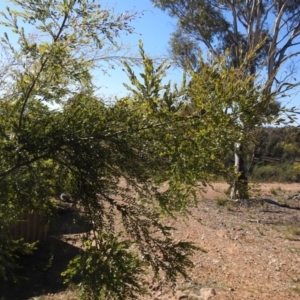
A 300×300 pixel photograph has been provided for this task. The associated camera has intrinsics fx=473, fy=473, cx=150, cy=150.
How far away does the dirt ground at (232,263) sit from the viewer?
613 centimetres

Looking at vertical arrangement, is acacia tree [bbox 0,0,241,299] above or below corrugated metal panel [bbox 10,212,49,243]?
above

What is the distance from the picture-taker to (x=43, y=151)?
2.24 m

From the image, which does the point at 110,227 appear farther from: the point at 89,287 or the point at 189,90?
the point at 189,90

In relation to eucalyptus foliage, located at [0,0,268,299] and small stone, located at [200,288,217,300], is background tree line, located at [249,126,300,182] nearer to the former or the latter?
small stone, located at [200,288,217,300]

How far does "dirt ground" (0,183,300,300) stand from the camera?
613 centimetres

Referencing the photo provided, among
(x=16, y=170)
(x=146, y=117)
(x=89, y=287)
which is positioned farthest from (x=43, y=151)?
(x=89, y=287)

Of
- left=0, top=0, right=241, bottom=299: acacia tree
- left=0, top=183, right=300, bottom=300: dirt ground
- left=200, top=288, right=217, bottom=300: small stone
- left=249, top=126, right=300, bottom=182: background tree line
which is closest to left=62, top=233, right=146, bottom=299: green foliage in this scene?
left=0, top=0, right=241, bottom=299: acacia tree

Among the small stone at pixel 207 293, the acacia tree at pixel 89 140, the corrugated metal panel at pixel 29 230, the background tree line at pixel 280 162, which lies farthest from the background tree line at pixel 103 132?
the background tree line at pixel 280 162

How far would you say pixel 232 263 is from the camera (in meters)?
7.23

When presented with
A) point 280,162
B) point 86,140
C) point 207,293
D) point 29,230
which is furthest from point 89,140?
point 280,162

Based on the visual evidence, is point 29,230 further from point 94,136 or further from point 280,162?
point 280,162

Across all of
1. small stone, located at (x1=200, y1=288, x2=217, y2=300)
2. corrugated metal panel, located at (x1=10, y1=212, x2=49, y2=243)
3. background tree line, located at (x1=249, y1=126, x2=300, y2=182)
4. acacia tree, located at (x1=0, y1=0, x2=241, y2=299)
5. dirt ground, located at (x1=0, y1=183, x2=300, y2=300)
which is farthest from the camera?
background tree line, located at (x1=249, y1=126, x2=300, y2=182)

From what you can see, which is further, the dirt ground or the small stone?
the dirt ground

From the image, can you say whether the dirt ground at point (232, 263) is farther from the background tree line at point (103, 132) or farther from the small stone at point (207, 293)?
the background tree line at point (103, 132)
